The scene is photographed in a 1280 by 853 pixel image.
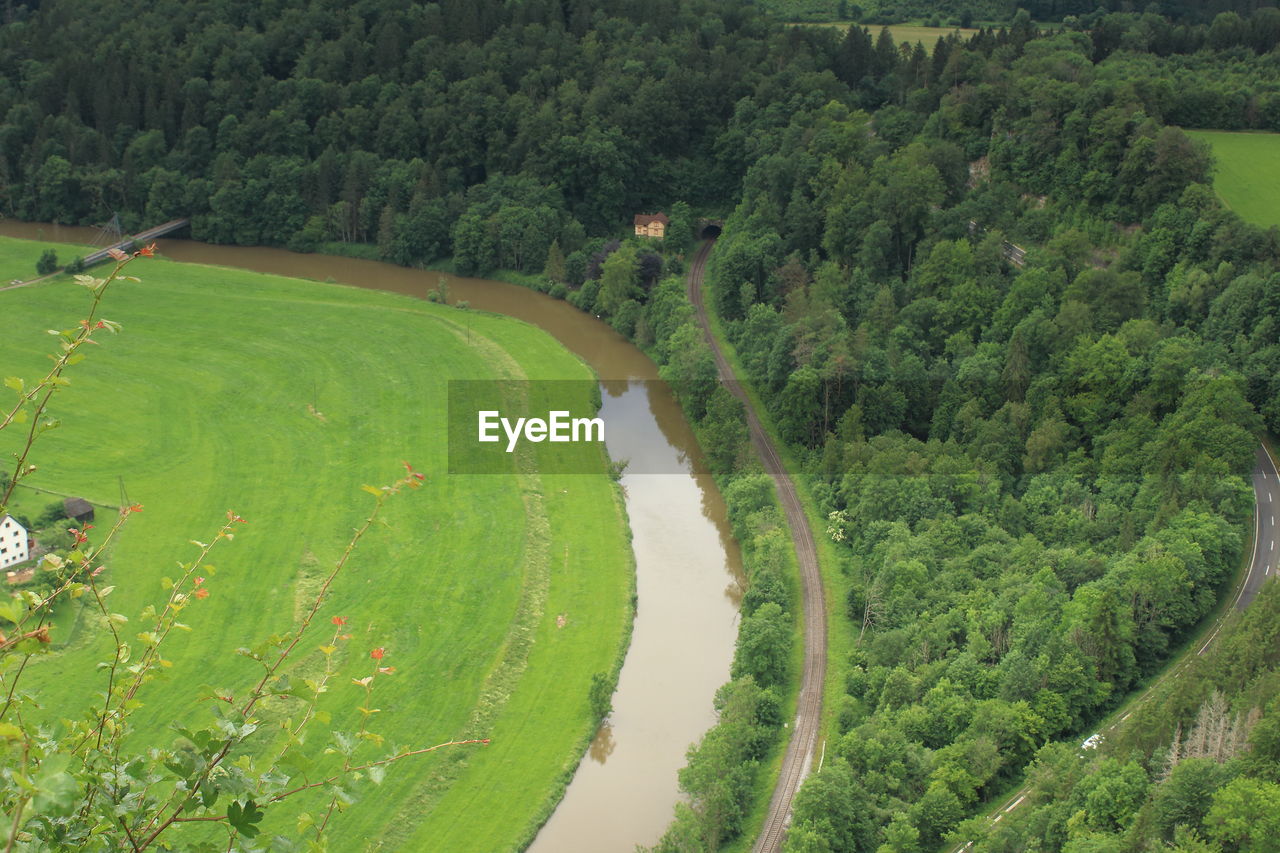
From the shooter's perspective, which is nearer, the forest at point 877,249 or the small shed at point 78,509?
the forest at point 877,249

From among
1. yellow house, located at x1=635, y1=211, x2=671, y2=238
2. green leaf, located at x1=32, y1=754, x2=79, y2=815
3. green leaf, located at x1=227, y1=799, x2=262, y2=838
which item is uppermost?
green leaf, located at x1=32, y1=754, x2=79, y2=815

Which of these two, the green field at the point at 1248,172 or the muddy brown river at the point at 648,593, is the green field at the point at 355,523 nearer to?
the muddy brown river at the point at 648,593

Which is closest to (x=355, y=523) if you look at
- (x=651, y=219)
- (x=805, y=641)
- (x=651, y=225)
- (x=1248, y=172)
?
(x=805, y=641)

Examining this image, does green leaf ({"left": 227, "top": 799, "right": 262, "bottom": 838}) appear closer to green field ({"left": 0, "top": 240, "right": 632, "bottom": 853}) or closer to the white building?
green field ({"left": 0, "top": 240, "right": 632, "bottom": 853})

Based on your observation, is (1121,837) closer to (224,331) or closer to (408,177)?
(224,331)

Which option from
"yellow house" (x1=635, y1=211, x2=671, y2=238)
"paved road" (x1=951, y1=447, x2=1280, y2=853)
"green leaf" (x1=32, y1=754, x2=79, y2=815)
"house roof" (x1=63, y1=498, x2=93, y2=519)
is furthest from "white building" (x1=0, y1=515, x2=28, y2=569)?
"yellow house" (x1=635, y1=211, x2=671, y2=238)

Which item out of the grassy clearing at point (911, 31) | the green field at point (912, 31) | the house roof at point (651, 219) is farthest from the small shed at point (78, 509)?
the grassy clearing at point (911, 31)

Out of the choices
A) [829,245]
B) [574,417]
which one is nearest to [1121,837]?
[574,417]
